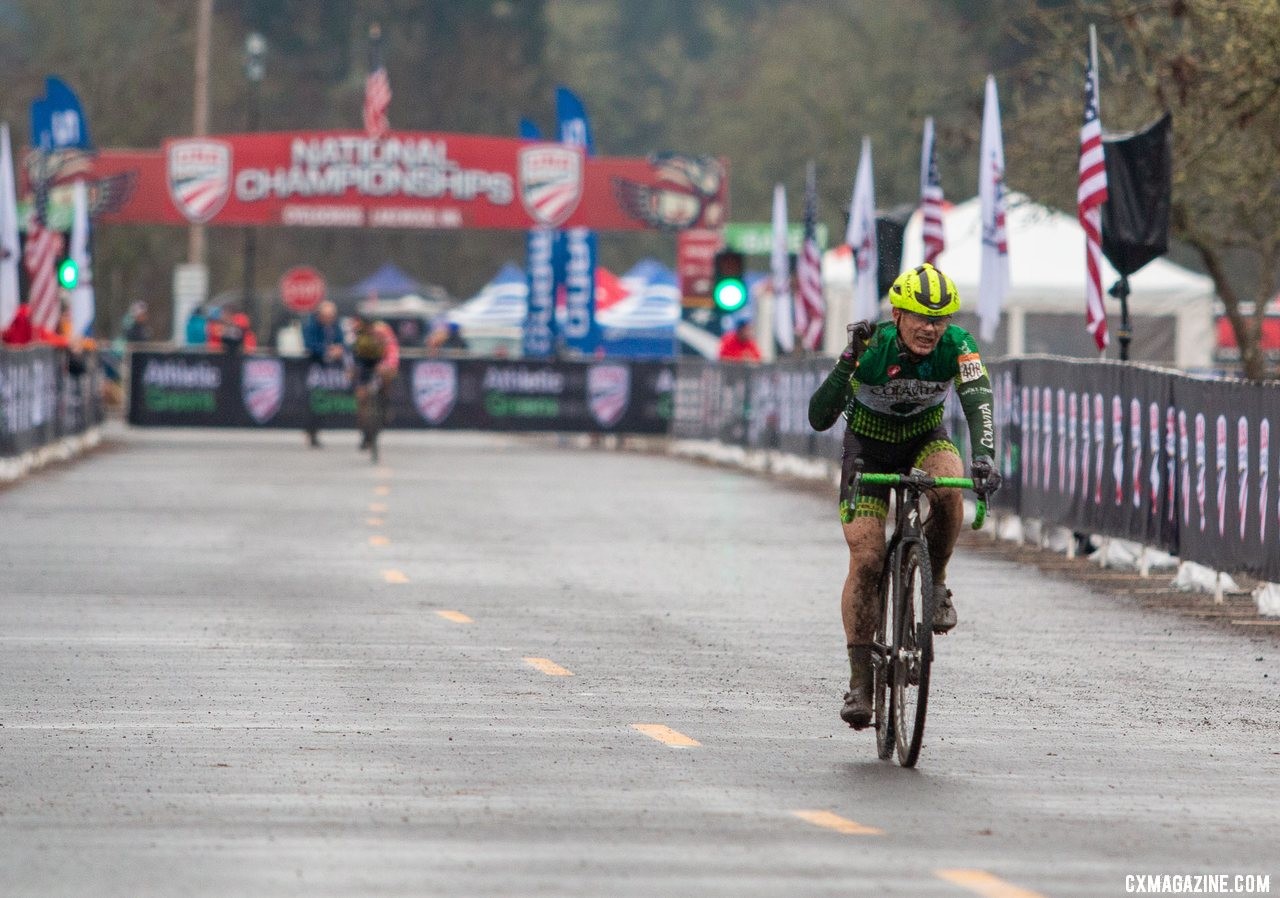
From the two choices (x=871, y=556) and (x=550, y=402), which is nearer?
(x=871, y=556)

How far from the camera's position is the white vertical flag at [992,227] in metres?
25.6

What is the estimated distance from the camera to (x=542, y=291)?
1977 inches

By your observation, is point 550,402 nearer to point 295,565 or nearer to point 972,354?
point 295,565

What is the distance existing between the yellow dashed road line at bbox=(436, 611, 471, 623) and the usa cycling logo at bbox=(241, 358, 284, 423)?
1113 inches

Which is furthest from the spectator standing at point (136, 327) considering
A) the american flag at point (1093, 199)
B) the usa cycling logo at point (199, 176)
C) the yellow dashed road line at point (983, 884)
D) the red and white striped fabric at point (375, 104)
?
the yellow dashed road line at point (983, 884)

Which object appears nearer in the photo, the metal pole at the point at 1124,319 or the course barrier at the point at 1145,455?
the course barrier at the point at 1145,455

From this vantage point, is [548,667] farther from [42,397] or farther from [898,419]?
[42,397]

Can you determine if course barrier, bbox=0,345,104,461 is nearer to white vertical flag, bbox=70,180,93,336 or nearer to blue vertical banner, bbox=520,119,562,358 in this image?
white vertical flag, bbox=70,180,93,336

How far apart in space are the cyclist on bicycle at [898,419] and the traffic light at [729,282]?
2779 centimetres

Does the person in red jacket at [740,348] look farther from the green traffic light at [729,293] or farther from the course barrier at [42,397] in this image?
the course barrier at [42,397]

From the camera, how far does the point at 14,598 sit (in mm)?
16656

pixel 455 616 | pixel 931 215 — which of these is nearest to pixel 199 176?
pixel 931 215

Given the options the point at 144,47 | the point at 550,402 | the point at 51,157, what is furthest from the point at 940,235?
the point at 144,47

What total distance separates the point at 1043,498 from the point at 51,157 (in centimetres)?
3050
